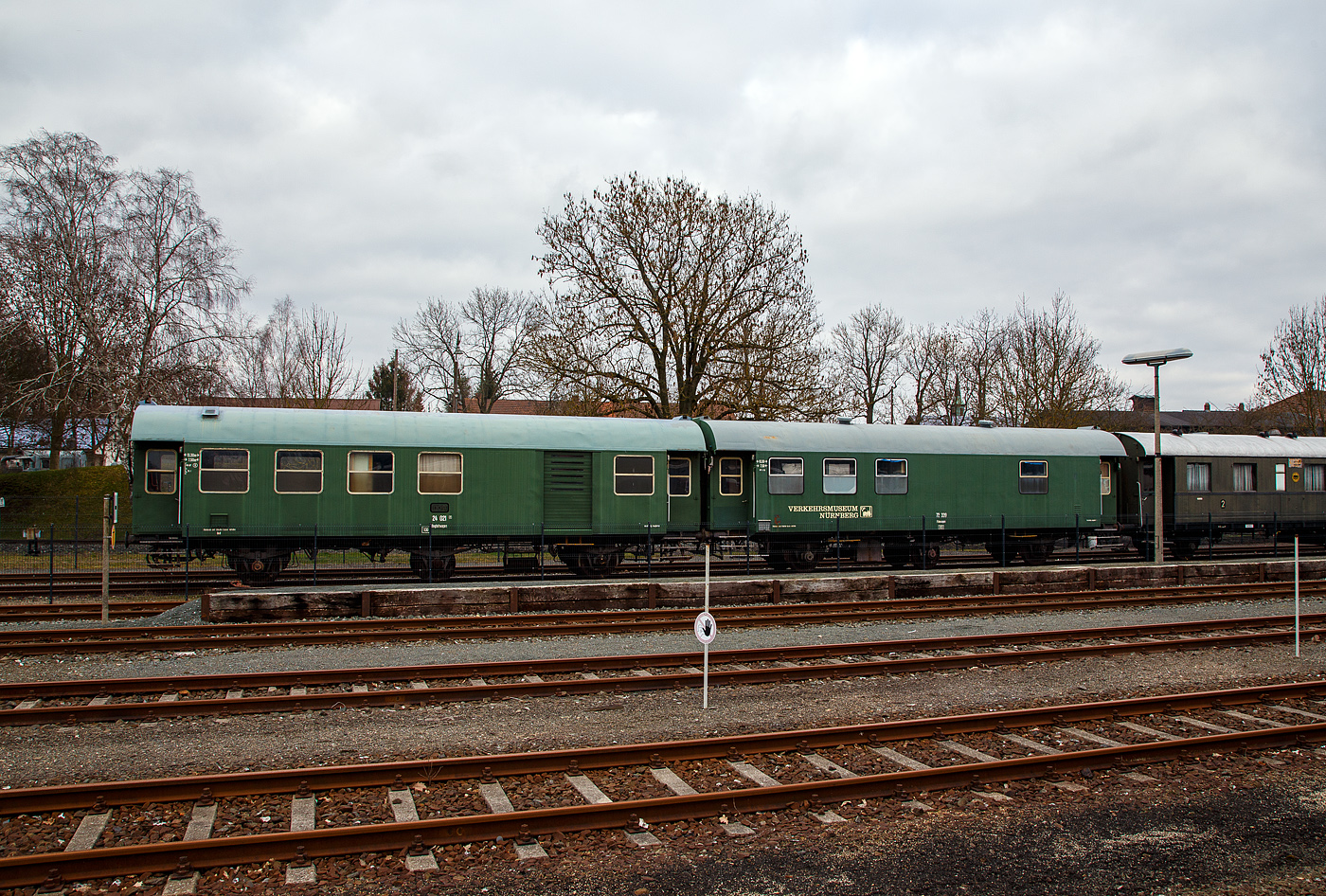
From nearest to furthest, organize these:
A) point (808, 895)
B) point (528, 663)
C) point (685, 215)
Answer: point (808, 895), point (528, 663), point (685, 215)

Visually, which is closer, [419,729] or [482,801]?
[482,801]

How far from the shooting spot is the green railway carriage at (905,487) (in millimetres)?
20000

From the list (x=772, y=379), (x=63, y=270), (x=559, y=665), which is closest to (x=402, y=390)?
(x=63, y=270)

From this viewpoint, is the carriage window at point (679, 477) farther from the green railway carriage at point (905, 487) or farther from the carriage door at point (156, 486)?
the carriage door at point (156, 486)

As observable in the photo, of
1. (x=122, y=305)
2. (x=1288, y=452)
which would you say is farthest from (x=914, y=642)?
(x=122, y=305)

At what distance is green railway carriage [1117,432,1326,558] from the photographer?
24.2 metres

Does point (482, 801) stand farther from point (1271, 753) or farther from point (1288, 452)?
point (1288, 452)

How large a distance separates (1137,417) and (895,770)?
248 ft

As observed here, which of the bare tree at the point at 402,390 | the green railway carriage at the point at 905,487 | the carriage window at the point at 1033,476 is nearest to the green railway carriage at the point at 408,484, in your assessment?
the green railway carriage at the point at 905,487

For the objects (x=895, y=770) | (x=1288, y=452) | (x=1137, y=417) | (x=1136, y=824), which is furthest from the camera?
(x=1137, y=417)

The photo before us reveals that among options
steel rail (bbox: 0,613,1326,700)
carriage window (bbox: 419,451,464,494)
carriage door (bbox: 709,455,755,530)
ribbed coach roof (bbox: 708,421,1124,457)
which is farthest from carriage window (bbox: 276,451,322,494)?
ribbed coach roof (bbox: 708,421,1124,457)

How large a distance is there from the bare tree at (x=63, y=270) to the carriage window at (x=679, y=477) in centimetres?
2480

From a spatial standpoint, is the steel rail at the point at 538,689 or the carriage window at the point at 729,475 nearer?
the steel rail at the point at 538,689

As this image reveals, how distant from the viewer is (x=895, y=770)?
6.88 meters
